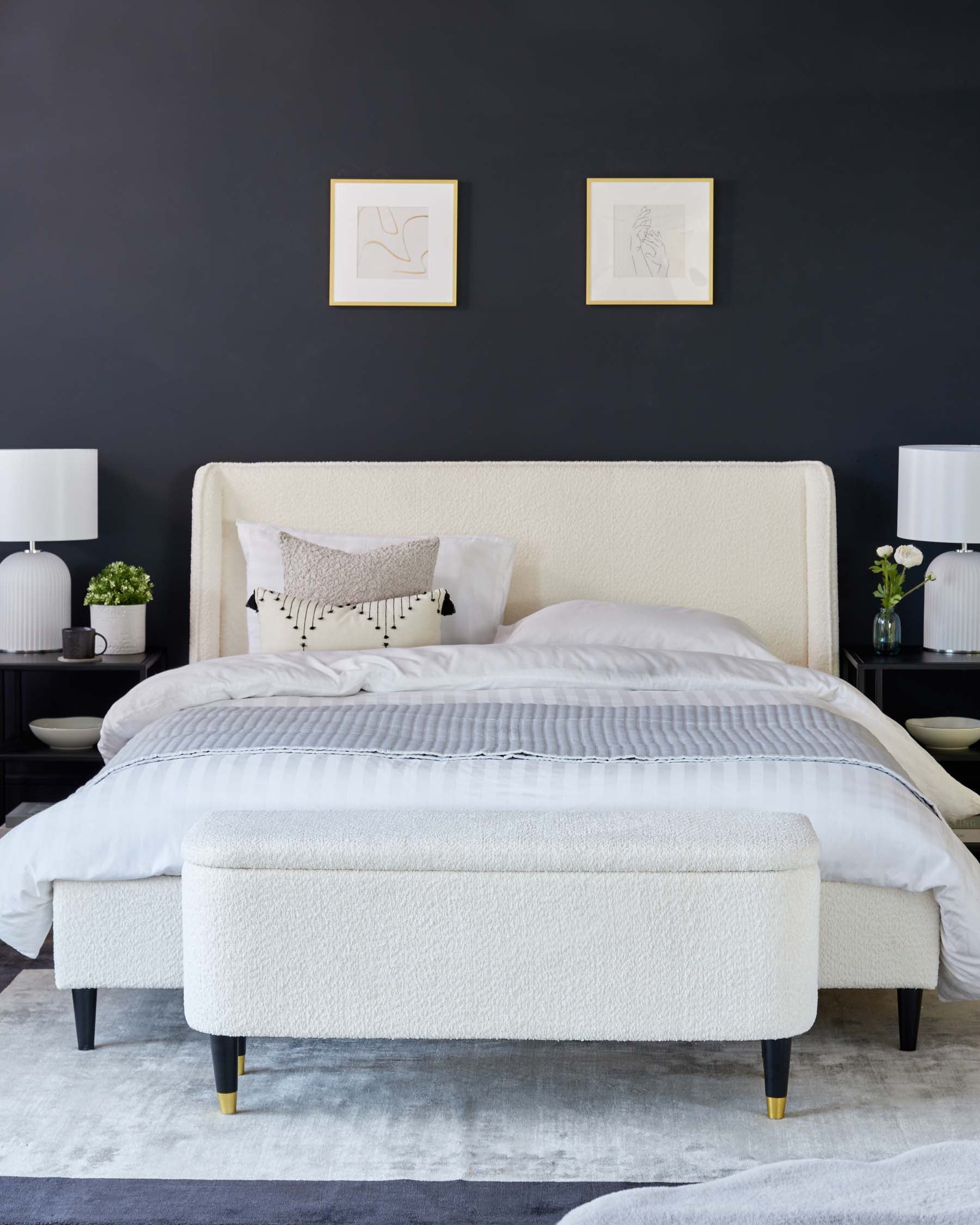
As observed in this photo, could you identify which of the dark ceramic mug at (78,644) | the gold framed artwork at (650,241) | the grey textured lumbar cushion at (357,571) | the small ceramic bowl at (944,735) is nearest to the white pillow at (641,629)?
the grey textured lumbar cushion at (357,571)

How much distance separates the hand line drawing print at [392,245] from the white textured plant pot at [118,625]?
1391 millimetres

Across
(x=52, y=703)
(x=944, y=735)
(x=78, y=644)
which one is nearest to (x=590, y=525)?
(x=944, y=735)

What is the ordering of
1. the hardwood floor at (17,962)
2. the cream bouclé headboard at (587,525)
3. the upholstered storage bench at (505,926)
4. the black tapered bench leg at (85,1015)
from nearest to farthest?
the upholstered storage bench at (505,926)
the black tapered bench leg at (85,1015)
the hardwood floor at (17,962)
the cream bouclé headboard at (587,525)

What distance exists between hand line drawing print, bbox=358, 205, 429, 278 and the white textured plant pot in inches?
54.8

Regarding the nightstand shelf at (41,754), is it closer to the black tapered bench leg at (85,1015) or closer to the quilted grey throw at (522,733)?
the quilted grey throw at (522,733)

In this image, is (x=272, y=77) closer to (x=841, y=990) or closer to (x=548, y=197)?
(x=548, y=197)

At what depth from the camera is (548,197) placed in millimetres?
4812

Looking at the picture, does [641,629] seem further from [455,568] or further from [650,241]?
[650,241]

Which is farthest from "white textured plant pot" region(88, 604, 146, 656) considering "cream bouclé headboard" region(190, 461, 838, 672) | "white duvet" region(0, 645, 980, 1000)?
"white duvet" region(0, 645, 980, 1000)

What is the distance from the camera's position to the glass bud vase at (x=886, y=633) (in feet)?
14.9

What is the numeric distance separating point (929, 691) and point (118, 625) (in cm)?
276

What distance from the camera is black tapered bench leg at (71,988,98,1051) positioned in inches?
110

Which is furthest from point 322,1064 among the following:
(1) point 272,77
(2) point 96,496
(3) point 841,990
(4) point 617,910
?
(1) point 272,77

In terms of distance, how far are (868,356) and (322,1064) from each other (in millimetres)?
3163
